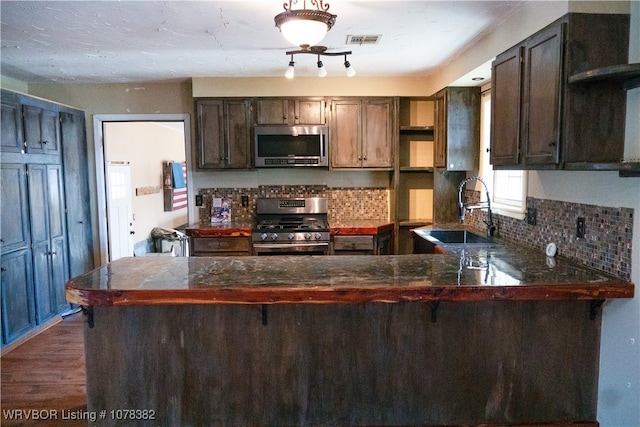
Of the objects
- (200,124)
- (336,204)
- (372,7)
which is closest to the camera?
(372,7)

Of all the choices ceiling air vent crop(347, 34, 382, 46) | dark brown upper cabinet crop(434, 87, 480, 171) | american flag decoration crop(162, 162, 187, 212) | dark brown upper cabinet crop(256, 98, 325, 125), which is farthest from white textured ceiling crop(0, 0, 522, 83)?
american flag decoration crop(162, 162, 187, 212)

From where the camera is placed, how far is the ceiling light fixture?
82.5 inches

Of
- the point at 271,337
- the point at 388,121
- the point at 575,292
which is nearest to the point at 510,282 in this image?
the point at 575,292

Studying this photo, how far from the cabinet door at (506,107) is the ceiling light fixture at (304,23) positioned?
3.88 feet

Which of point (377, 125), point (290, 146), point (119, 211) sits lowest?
point (119, 211)

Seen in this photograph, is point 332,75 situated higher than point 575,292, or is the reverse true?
point 332,75

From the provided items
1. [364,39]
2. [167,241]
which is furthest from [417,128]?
[167,241]

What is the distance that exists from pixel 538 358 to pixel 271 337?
1370mm

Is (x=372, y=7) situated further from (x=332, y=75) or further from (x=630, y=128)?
(x=332, y=75)

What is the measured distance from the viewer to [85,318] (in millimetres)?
2109

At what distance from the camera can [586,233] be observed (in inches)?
90.6

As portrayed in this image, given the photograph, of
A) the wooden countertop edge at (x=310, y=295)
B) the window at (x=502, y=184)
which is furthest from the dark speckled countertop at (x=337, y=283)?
the window at (x=502, y=184)

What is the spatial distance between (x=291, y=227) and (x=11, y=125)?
259 cm

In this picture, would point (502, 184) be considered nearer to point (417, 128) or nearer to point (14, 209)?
point (417, 128)
